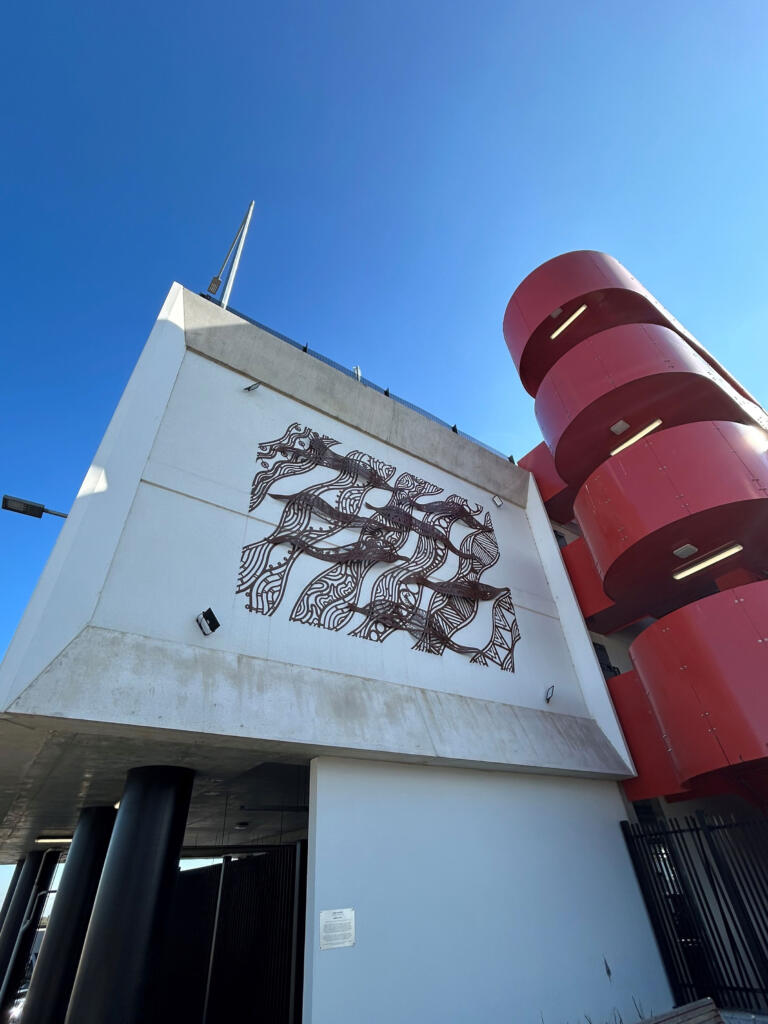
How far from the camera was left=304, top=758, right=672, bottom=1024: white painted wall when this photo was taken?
507cm

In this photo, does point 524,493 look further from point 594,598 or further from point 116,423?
point 116,423

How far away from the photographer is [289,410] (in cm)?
881

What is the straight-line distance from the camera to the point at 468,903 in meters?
5.93

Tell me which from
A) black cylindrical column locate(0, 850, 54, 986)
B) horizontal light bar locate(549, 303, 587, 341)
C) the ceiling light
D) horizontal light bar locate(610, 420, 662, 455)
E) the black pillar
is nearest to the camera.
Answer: the ceiling light

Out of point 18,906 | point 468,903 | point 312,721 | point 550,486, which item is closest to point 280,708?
point 312,721

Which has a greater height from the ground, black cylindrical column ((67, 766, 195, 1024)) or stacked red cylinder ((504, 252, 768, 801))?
stacked red cylinder ((504, 252, 768, 801))

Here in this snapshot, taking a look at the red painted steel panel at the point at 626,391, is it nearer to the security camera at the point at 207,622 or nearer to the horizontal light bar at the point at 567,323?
the horizontal light bar at the point at 567,323

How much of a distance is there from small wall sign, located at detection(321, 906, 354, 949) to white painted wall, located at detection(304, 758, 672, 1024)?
73mm

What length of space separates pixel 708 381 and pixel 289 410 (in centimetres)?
763

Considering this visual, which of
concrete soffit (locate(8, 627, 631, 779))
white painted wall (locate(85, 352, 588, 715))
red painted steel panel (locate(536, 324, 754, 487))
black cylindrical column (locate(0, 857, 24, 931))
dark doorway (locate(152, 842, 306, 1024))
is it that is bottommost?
dark doorway (locate(152, 842, 306, 1024))

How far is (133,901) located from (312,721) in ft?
7.99

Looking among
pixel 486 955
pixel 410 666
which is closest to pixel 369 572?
pixel 410 666

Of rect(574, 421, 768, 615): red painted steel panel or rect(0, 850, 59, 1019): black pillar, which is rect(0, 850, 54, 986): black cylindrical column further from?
rect(574, 421, 768, 615): red painted steel panel

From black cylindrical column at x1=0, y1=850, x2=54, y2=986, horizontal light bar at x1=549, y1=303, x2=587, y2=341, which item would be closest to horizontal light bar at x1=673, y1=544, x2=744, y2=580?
horizontal light bar at x1=549, y1=303, x2=587, y2=341
